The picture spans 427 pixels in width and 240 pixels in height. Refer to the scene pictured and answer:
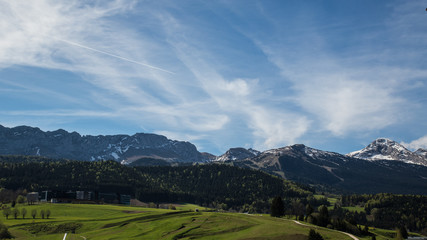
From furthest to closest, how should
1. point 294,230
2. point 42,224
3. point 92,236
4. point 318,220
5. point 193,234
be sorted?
point 42,224
point 318,220
point 92,236
point 193,234
point 294,230

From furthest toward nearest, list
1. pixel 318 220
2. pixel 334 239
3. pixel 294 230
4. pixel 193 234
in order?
pixel 318 220 → pixel 193 234 → pixel 294 230 → pixel 334 239

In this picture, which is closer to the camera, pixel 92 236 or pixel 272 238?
pixel 272 238

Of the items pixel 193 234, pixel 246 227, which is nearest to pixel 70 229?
pixel 193 234

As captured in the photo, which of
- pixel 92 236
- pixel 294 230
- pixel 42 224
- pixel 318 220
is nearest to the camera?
pixel 294 230

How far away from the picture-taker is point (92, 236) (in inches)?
5630

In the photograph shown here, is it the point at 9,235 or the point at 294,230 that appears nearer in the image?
the point at 294,230

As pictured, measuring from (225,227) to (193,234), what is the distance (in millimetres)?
12682

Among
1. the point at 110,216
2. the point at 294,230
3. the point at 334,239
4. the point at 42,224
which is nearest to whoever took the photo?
the point at 334,239

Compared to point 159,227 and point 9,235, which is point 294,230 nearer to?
point 159,227

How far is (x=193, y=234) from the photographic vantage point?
423 feet

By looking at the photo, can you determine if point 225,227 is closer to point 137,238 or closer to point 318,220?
point 137,238

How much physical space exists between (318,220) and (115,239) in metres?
80.9

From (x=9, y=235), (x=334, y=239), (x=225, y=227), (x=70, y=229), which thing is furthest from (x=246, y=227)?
(x=9, y=235)

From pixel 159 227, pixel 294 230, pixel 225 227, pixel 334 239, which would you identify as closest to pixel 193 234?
pixel 225 227
